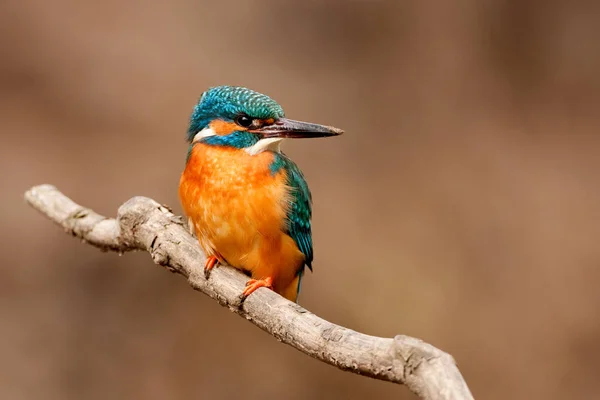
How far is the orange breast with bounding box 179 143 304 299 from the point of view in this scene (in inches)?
81.2

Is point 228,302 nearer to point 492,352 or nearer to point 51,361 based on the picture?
point 51,361

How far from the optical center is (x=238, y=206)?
2062 mm

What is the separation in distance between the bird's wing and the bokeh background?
175 cm

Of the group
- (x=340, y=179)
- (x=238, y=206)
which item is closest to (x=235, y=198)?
(x=238, y=206)

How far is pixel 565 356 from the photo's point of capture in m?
4.44

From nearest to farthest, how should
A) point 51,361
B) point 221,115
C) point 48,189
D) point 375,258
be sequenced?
point 221,115 < point 48,189 < point 51,361 < point 375,258

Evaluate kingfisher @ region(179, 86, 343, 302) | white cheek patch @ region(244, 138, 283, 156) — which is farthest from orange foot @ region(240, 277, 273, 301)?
white cheek patch @ region(244, 138, 283, 156)

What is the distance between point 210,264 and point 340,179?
249cm

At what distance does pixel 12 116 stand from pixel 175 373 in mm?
1679

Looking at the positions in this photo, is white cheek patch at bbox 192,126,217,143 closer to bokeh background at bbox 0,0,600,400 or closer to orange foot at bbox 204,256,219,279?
orange foot at bbox 204,256,219,279

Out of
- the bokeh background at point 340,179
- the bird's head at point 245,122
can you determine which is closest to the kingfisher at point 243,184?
the bird's head at point 245,122

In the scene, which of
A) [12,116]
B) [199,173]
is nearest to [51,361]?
[12,116]

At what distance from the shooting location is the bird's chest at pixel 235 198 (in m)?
2.06

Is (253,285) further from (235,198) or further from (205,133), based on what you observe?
(205,133)
